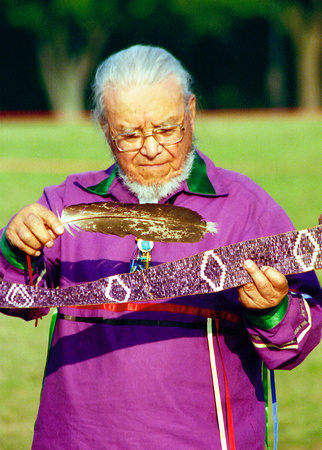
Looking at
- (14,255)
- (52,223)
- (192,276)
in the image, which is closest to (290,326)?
(192,276)

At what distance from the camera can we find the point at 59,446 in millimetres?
2426

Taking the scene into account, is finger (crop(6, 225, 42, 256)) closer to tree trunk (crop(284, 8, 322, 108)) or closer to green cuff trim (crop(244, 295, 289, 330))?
green cuff trim (crop(244, 295, 289, 330))

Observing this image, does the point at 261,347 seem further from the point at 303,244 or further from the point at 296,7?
the point at 296,7

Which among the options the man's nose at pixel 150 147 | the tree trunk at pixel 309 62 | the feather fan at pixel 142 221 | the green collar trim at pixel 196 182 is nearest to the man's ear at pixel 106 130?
the green collar trim at pixel 196 182

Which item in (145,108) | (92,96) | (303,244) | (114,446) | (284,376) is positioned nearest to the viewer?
(303,244)

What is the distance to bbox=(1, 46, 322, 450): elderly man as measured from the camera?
229cm

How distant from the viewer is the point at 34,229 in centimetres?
212

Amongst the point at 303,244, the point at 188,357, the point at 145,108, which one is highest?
the point at 145,108

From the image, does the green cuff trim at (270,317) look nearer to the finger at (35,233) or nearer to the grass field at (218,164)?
the finger at (35,233)

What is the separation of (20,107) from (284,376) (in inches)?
1454

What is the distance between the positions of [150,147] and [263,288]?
81cm

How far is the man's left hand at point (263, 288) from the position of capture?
2043mm

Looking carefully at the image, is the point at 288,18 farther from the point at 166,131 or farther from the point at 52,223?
the point at 52,223

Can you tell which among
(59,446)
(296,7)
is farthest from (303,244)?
(296,7)
